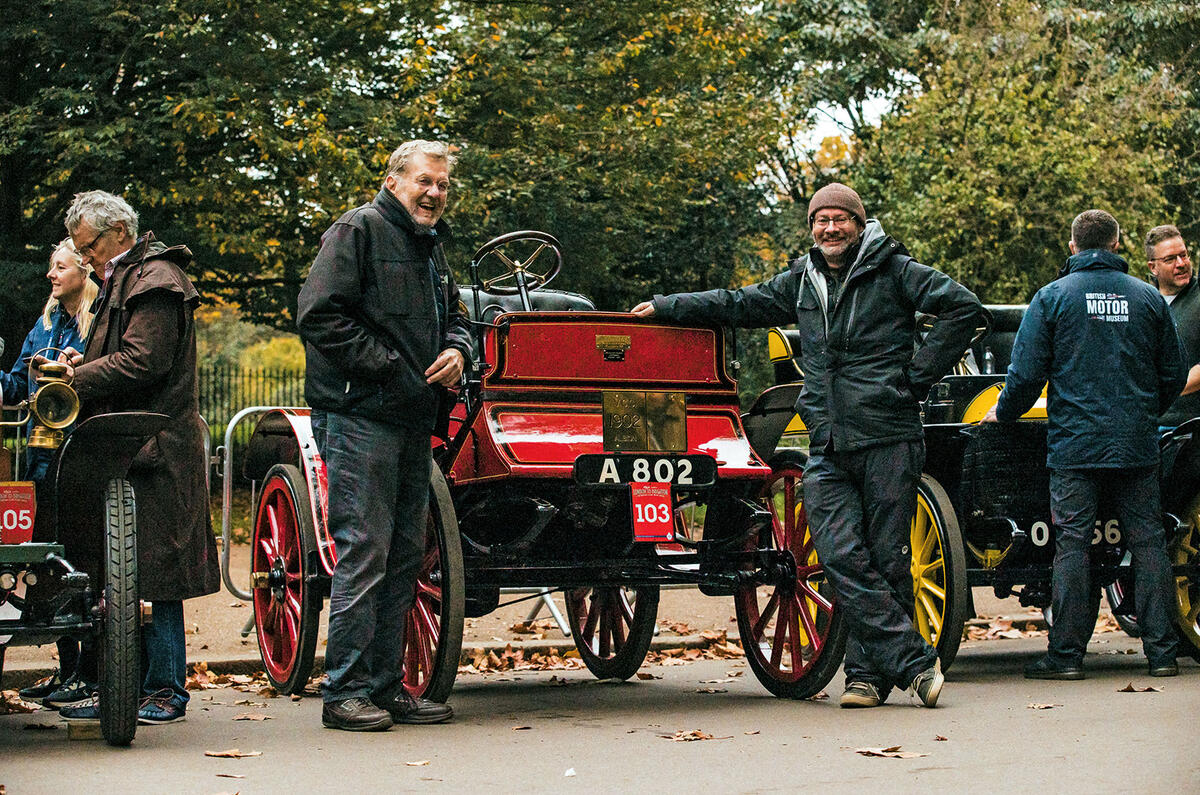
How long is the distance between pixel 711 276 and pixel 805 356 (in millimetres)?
19512

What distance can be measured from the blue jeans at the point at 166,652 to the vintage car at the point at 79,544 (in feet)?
1.26

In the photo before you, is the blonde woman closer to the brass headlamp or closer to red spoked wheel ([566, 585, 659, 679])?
the brass headlamp

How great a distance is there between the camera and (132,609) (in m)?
5.75

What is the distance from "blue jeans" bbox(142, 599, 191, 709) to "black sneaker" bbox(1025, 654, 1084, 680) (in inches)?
159

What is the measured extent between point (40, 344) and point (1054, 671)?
4.99 m

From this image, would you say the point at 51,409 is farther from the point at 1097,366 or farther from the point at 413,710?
the point at 1097,366

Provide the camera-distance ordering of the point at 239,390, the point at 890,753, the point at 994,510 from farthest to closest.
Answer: the point at 239,390, the point at 994,510, the point at 890,753

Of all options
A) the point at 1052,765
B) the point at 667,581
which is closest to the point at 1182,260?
the point at 667,581

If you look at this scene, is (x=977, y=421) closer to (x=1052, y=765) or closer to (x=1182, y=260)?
(x=1182, y=260)

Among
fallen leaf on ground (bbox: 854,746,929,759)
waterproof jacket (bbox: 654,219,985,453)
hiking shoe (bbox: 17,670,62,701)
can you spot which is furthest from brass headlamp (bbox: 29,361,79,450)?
fallen leaf on ground (bbox: 854,746,929,759)

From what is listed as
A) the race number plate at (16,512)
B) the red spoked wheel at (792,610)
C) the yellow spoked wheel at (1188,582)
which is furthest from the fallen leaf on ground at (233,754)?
the yellow spoked wheel at (1188,582)

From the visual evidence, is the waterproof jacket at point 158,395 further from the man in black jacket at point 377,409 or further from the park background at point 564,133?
the park background at point 564,133

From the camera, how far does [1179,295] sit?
9008 mm

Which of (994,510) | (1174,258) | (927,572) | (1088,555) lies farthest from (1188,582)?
(1174,258)
